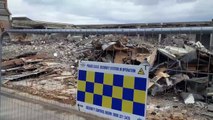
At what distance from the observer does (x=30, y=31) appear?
15.8 ft

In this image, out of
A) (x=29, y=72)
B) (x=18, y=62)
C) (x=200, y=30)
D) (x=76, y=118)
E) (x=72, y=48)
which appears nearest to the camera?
(x=200, y=30)

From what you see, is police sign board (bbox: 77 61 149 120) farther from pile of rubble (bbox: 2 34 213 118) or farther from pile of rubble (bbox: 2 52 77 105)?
pile of rubble (bbox: 2 52 77 105)

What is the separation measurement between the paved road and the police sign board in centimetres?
192

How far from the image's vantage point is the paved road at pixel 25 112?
5.50 metres

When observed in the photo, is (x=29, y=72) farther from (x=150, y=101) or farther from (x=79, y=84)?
(x=79, y=84)

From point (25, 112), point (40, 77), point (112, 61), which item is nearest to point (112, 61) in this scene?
point (112, 61)

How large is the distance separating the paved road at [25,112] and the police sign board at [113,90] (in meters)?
1.92

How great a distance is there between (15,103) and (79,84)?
2552 mm

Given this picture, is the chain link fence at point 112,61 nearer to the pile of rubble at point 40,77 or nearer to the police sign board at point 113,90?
the pile of rubble at point 40,77

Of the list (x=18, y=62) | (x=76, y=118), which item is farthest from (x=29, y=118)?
(x=18, y=62)

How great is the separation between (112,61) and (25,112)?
1.97m

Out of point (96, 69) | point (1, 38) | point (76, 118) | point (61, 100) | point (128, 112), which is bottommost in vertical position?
point (61, 100)

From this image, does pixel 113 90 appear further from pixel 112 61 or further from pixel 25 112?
pixel 25 112

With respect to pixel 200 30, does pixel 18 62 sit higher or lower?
lower
